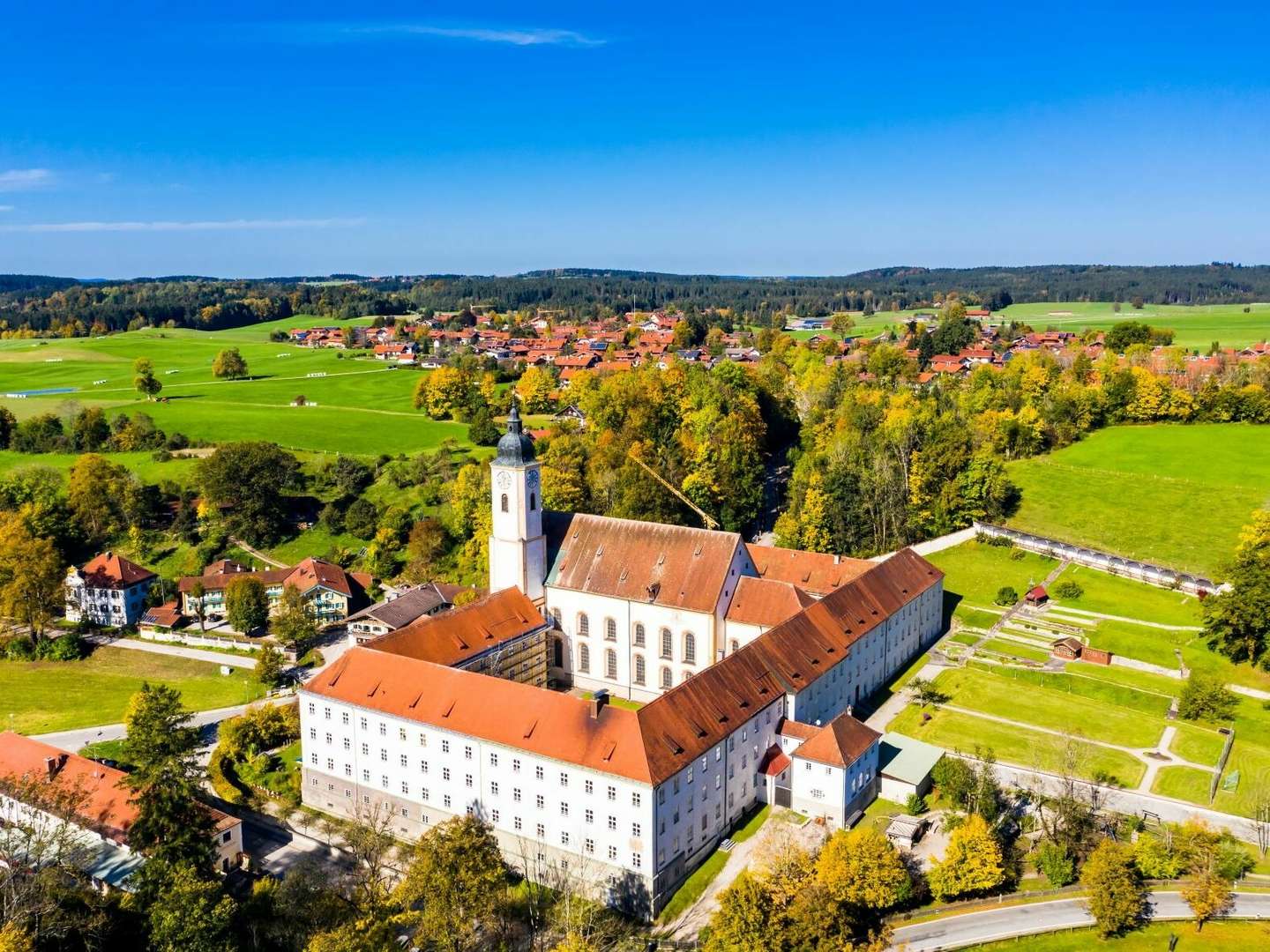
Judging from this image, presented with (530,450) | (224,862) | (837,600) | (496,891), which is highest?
(530,450)

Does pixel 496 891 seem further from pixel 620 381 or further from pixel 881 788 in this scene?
pixel 620 381

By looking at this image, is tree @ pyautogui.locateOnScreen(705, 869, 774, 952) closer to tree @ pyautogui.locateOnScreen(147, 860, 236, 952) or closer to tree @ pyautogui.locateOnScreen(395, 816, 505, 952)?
tree @ pyautogui.locateOnScreen(395, 816, 505, 952)

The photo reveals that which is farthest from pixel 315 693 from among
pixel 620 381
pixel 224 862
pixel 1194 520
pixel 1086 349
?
pixel 1086 349

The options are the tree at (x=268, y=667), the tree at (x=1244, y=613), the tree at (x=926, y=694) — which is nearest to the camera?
the tree at (x=926, y=694)

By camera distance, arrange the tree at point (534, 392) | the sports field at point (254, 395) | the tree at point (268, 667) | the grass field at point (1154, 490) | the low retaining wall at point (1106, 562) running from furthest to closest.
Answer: the tree at point (534, 392), the sports field at point (254, 395), the grass field at point (1154, 490), the low retaining wall at point (1106, 562), the tree at point (268, 667)

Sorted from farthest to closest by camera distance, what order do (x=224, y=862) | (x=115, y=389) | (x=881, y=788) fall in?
(x=115, y=389) < (x=881, y=788) < (x=224, y=862)

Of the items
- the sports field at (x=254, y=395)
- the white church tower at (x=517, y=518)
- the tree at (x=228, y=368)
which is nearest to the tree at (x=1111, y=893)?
the white church tower at (x=517, y=518)

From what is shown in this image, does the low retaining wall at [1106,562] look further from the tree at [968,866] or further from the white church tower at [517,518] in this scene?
the white church tower at [517,518]
